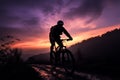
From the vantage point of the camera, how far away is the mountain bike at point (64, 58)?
474 inches

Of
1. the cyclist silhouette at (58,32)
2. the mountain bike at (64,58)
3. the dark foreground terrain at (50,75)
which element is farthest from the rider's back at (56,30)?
the dark foreground terrain at (50,75)

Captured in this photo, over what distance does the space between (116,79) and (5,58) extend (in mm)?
6389

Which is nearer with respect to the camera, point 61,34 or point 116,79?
point 116,79

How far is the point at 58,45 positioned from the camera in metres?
12.6

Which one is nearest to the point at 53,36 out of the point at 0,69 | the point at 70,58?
the point at 70,58

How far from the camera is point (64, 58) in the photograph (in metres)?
12.5

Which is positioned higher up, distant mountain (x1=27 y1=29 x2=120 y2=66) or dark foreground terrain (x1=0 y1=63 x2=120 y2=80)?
distant mountain (x1=27 y1=29 x2=120 y2=66)

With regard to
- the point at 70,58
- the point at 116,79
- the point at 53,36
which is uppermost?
the point at 53,36

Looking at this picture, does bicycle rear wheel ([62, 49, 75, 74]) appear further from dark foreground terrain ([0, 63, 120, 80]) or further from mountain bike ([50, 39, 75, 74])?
dark foreground terrain ([0, 63, 120, 80])

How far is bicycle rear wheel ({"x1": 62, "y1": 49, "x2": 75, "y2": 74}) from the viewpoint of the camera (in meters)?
12.0

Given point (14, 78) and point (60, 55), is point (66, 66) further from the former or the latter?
point (14, 78)

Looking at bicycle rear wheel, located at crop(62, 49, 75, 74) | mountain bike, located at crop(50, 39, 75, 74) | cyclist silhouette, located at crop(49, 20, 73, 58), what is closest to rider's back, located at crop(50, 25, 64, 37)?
cyclist silhouette, located at crop(49, 20, 73, 58)

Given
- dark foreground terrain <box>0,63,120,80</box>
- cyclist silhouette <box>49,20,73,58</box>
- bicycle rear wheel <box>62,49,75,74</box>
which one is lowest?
dark foreground terrain <box>0,63,120,80</box>

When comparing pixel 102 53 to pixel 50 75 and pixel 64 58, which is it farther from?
pixel 50 75
